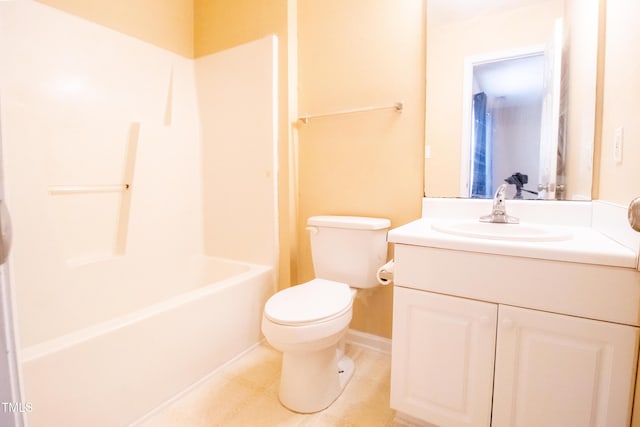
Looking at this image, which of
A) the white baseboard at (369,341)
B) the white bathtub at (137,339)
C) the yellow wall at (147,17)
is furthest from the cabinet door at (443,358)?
the yellow wall at (147,17)

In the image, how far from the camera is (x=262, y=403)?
1369 mm

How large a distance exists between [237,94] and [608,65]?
1.82m

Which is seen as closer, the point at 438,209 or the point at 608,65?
the point at 608,65

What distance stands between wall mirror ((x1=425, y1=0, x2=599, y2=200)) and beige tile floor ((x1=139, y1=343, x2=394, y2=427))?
98cm

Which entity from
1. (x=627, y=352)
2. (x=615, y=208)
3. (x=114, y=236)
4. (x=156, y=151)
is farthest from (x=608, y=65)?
(x=114, y=236)

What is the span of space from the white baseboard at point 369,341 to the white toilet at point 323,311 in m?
0.16

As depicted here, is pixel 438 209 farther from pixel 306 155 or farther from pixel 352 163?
pixel 306 155

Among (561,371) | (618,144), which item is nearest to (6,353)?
(561,371)

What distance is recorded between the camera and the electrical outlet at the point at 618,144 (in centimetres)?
101

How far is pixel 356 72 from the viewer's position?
5.57 feet

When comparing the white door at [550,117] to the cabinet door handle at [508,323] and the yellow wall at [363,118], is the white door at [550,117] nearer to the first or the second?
the yellow wall at [363,118]

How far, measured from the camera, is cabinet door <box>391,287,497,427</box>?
1.00 m

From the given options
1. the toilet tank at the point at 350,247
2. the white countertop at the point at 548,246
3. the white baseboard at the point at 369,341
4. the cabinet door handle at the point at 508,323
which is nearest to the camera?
the white countertop at the point at 548,246

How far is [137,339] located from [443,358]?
3.80ft
